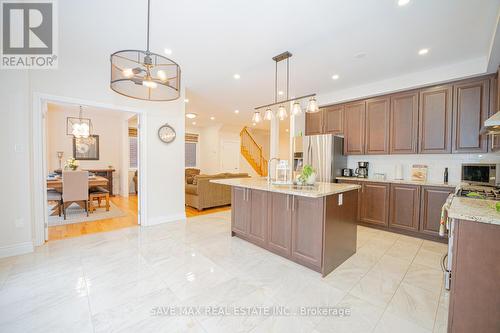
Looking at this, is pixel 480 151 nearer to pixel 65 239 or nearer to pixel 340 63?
pixel 340 63

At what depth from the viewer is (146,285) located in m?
2.16

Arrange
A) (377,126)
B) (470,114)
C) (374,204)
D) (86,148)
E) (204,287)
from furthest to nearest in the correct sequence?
(86,148), (377,126), (374,204), (470,114), (204,287)

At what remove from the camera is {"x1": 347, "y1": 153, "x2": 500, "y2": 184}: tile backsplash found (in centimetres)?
351

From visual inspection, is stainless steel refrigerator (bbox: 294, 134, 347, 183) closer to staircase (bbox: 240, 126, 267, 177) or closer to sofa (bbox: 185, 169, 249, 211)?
sofa (bbox: 185, 169, 249, 211)

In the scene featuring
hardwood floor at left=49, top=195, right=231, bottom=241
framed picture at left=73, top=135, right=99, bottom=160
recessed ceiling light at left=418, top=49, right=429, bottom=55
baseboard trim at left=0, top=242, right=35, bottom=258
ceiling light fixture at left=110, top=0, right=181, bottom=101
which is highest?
recessed ceiling light at left=418, top=49, right=429, bottom=55

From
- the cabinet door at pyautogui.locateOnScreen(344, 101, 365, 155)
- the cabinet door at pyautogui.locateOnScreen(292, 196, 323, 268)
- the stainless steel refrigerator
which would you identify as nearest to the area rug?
the cabinet door at pyautogui.locateOnScreen(292, 196, 323, 268)

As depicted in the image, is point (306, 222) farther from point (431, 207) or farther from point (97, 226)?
point (97, 226)

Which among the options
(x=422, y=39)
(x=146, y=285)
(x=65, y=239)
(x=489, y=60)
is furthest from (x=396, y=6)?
(x=65, y=239)

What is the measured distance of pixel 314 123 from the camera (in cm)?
511

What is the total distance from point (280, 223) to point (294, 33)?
2352mm

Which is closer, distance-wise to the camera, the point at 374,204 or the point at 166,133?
the point at 374,204

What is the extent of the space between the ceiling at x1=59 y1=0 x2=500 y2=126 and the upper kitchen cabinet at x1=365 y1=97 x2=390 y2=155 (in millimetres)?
549

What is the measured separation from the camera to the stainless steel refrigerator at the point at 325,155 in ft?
14.4

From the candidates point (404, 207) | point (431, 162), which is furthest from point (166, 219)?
point (431, 162)
